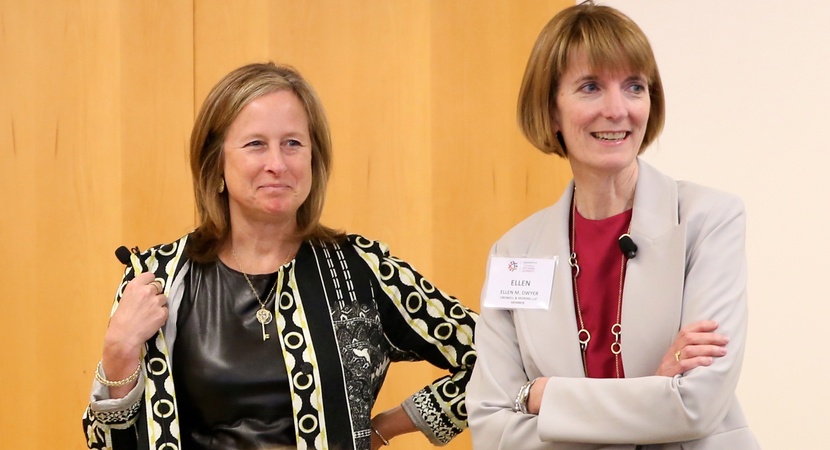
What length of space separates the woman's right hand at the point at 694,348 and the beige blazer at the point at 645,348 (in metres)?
0.02

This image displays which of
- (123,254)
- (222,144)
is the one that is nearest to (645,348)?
(222,144)

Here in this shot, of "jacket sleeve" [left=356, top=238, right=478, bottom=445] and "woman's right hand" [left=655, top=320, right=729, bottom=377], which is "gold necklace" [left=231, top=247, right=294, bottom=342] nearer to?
"jacket sleeve" [left=356, top=238, right=478, bottom=445]

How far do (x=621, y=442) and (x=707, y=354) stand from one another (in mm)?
247

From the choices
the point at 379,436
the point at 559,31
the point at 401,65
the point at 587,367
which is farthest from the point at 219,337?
the point at 401,65

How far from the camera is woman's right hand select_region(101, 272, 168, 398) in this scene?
2.47 meters

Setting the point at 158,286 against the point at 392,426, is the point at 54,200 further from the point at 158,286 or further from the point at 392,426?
the point at 392,426

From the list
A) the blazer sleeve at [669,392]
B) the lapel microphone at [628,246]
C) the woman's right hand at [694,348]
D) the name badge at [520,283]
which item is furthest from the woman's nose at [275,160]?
the woman's right hand at [694,348]

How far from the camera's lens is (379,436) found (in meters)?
2.78

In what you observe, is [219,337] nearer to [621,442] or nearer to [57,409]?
[621,442]

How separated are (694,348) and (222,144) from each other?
133cm

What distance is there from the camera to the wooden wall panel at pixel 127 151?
3688mm

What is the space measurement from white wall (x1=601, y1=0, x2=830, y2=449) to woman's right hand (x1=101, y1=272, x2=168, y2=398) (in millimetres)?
1529

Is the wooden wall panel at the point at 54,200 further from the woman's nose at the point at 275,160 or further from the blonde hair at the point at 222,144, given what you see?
the woman's nose at the point at 275,160

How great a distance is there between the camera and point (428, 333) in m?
2.68
